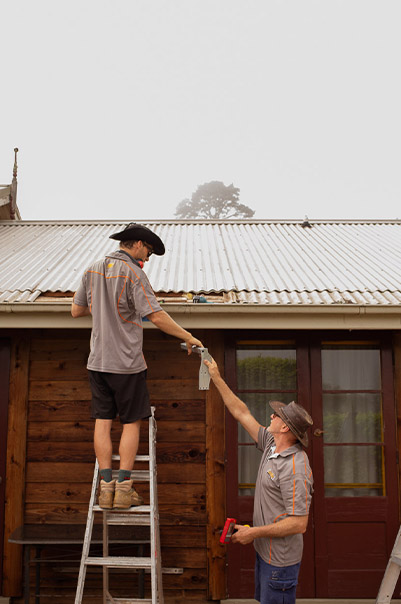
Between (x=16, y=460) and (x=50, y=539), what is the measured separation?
31.2 inches

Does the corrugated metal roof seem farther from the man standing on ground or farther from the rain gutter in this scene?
the man standing on ground

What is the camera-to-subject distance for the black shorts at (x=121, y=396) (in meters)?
3.49

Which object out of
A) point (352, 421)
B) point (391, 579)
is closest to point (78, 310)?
point (352, 421)

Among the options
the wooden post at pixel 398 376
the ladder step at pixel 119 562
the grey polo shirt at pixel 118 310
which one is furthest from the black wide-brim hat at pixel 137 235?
the wooden post at pixel 398 376


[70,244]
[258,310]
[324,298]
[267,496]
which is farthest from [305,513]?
[70,244]

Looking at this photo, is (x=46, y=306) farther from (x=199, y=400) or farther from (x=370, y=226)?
(x=370, y=226)

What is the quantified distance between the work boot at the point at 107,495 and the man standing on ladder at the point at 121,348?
3 cm

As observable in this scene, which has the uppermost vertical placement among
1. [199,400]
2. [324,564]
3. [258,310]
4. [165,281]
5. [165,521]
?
[165,281]

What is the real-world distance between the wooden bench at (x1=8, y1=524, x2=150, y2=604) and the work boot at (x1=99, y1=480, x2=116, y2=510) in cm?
93

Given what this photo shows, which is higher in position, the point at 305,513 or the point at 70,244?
the point at 70,244

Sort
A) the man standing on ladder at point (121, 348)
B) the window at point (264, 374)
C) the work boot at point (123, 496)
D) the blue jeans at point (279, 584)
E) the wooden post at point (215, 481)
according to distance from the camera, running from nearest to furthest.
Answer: the blue jeans at point (279, 584) < the work boot at point (123, 496) < the man standing on ladder at point (121, 348) < the wooden post at point (215, 481) < the window at point (264, 374)

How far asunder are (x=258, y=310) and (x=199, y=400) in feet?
3.68

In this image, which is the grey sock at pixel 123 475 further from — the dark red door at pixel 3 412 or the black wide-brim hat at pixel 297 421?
the dark red door at pixel 3 412

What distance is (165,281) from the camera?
4.87 metres
